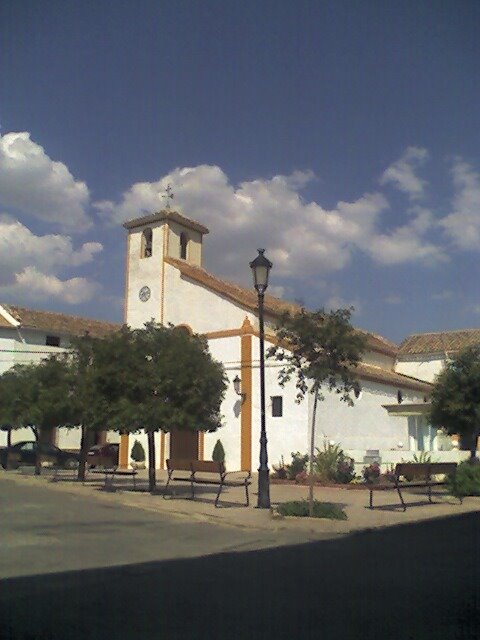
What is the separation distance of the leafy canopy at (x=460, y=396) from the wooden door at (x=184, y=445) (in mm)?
13098

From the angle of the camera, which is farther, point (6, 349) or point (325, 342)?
point (6, 349)

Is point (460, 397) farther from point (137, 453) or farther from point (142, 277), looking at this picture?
point (142, 277)

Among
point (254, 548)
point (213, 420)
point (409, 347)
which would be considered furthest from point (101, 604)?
point (409, 347)

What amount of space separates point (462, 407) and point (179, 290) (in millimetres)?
16214

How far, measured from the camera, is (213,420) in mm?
19062

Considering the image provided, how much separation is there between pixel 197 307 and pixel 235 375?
13.6 feet

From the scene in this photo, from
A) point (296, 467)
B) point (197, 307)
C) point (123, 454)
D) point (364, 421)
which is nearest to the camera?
point (296, 467)

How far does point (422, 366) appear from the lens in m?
43.4

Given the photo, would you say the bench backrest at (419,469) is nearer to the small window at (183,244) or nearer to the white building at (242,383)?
the white building at (242,383)

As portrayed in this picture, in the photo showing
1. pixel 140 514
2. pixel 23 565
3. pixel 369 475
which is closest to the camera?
pixel 23 565

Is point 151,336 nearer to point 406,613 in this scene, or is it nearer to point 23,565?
point 23,565

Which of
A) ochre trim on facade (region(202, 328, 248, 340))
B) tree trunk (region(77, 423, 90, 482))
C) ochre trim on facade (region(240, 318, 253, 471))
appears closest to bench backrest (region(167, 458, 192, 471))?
tree trunk (region(77, 423, 90, 482))

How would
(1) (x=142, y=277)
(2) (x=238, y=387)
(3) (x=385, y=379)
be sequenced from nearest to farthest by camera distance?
(2) (x=238, y=387) < (3) (x=385, y=379) < (1) (x=142, y=277)

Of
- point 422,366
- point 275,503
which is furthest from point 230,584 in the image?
point 422,366
